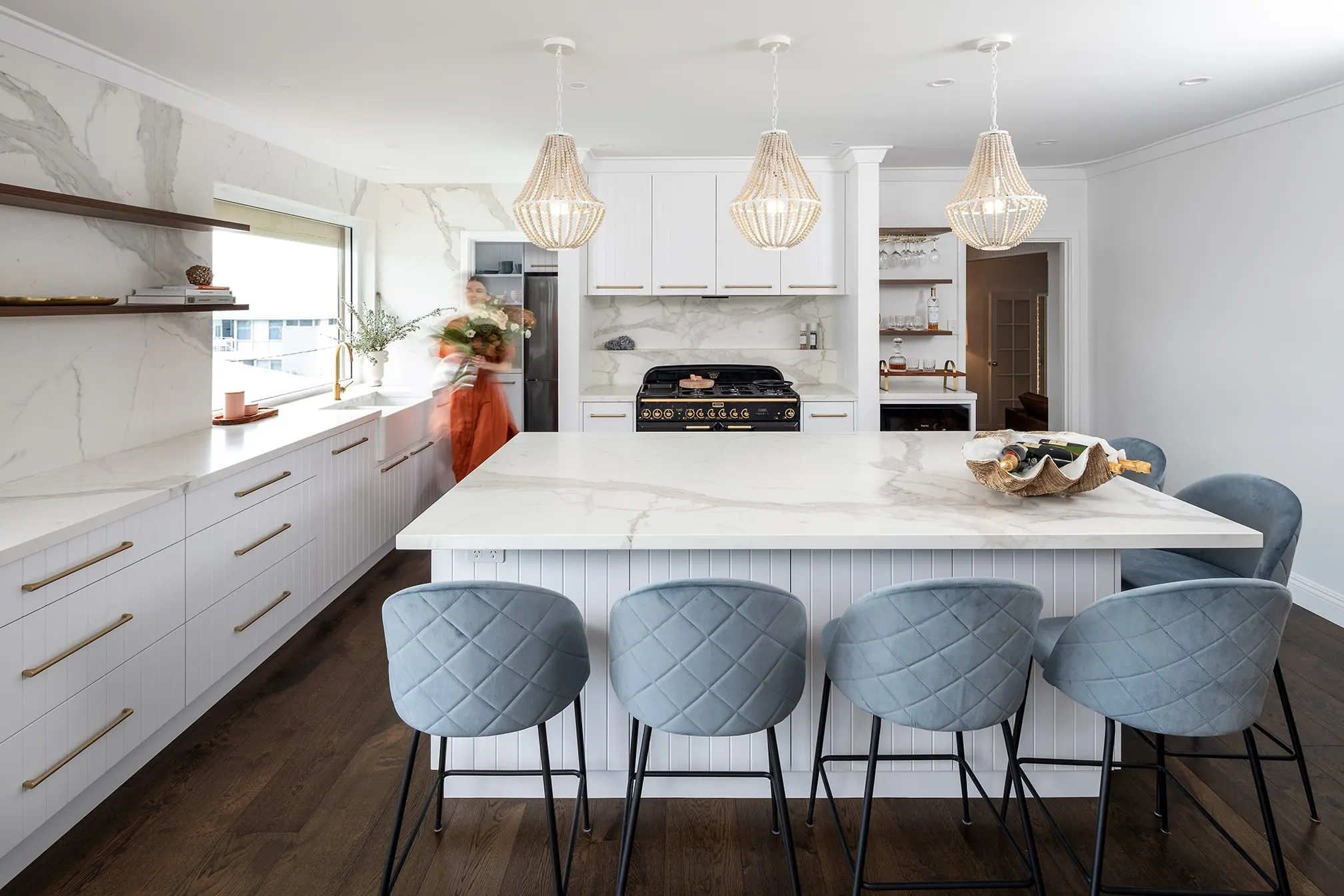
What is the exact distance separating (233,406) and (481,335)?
162 centimetres

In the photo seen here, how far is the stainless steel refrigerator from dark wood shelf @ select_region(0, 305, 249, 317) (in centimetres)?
262

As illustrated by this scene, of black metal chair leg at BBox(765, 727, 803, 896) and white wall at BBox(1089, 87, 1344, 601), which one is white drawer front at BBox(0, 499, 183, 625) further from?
white wall at BBox(1089, 87, 1344, 601)

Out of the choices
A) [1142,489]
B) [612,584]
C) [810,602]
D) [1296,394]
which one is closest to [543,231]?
[612,584]

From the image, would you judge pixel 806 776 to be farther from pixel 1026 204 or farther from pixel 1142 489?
pixel 1026 204

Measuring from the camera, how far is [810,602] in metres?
2.43

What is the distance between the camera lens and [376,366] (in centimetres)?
561

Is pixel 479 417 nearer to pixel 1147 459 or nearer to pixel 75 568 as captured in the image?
pixel 75 568

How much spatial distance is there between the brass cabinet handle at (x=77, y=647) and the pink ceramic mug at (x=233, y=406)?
5.53 ft

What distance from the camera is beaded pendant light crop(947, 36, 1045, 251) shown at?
116 inches

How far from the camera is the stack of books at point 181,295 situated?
3.35m

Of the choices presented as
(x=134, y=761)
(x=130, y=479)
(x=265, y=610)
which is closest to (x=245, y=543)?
(x=265, y=610)

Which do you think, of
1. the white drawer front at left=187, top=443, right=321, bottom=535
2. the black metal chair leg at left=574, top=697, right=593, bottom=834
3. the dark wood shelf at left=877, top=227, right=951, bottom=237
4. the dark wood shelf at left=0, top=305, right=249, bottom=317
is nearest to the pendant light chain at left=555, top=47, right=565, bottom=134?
the dark wood shelf at left=0, top=305, right=249, bottom=317

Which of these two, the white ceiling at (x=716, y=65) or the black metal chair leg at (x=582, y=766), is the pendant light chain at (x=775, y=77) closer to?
the white ceiling at (x=716, y=65)

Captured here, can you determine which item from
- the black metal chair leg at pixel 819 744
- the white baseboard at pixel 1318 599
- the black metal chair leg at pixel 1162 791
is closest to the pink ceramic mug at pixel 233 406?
the black metal chair leg at pixel 819 744
